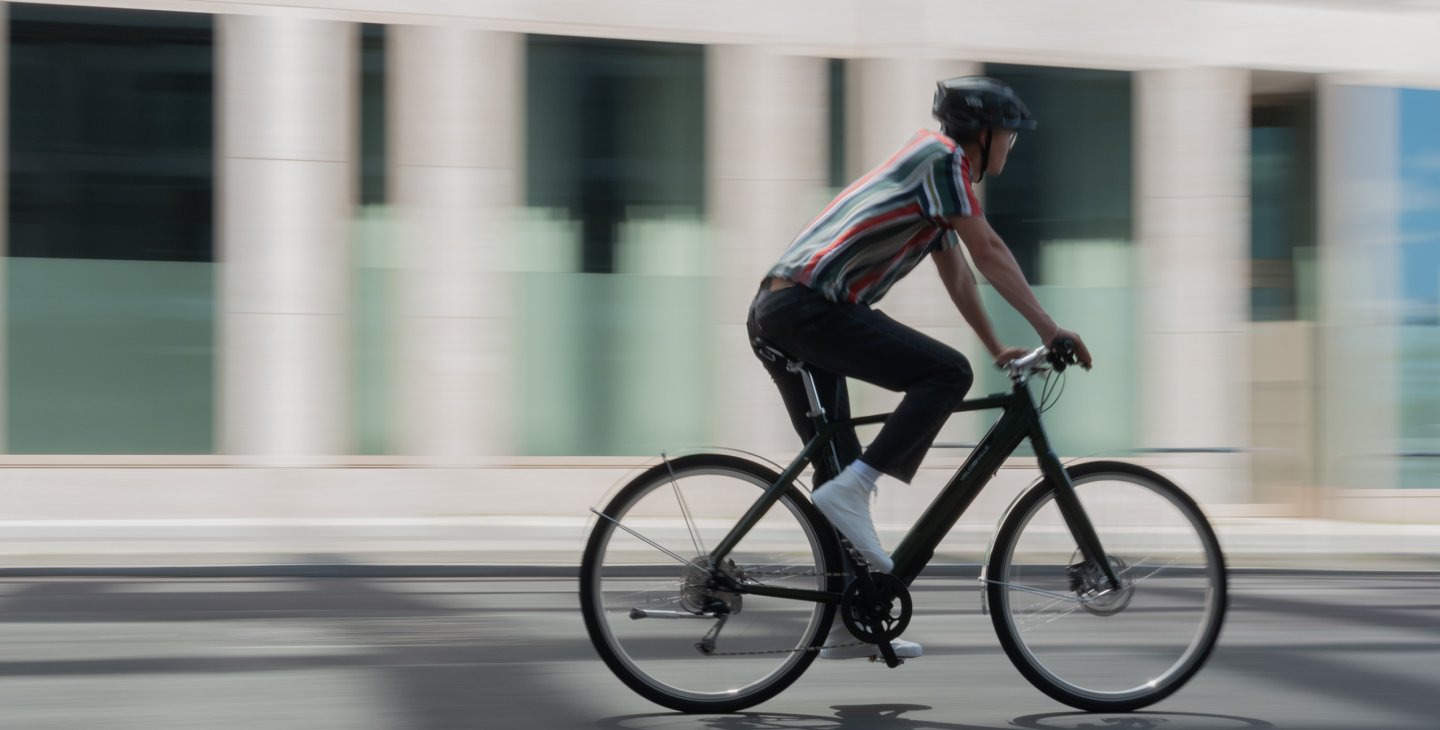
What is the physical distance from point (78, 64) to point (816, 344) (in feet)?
28.5

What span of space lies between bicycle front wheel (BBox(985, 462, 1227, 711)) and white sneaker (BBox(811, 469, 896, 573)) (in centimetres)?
33

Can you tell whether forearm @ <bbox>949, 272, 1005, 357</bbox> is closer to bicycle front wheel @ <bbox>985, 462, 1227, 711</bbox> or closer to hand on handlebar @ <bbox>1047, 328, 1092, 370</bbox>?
hand on handlebar @ <bbox>1047, 328, 1092, 370</bbox>

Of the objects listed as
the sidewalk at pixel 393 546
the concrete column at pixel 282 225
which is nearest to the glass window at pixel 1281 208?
the sidewalk at pixel 393 546

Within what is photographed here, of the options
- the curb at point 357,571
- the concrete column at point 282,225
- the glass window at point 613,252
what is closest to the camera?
the curb at point 357,571

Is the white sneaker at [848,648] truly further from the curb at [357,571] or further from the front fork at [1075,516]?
the curb at [357,571]

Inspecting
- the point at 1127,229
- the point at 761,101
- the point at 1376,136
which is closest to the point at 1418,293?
the point at 1376,136

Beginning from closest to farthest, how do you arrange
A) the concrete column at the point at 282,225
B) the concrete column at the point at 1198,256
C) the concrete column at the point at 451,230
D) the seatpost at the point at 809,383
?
1. the seatpost at the point at 809,383
2. the concrete column at the point at 282,225
3. the concrete column at the point at 451,230
4. the concrete column at the point at 1198,256

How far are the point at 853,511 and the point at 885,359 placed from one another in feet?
1.34

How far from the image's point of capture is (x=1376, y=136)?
13.5m

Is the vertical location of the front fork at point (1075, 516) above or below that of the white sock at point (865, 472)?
below

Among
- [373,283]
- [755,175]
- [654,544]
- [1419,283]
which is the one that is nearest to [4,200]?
[373,283]

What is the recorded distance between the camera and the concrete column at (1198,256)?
1316 centimetres

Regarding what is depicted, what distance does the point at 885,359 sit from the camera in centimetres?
445

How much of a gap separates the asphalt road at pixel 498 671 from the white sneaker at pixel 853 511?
450 mm
